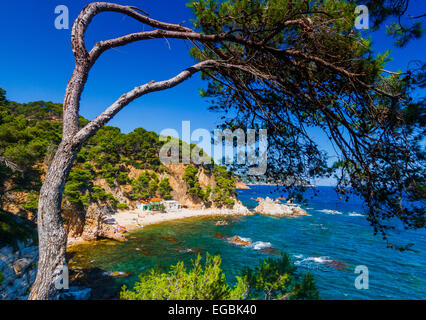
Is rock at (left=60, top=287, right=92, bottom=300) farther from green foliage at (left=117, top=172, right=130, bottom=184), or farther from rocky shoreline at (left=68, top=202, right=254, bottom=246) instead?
green foliage at (left=117, top=172, right=130, bottom=184)

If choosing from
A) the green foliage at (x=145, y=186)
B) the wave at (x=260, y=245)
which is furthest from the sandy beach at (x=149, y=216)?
the wave at (x=260, y=245)

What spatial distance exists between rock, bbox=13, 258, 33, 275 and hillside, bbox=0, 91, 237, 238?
6.88 meters

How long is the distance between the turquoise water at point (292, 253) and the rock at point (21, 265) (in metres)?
4.07

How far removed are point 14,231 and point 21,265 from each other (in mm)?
1675

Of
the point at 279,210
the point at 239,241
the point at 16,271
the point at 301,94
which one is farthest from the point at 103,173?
the point at 301,94

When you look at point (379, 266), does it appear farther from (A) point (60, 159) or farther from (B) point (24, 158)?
(B) point (24, 158)

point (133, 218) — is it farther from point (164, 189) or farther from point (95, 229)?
point (164, 189)

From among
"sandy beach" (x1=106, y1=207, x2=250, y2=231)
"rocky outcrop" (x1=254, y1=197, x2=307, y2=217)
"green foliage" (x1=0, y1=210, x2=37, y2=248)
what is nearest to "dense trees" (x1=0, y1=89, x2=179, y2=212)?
"green foliage" (x1=0, y1=210, x2=37, y2=248)

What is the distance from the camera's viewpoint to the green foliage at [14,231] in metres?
8.24

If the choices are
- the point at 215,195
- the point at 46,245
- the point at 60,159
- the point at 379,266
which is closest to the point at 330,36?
the point at 60,159

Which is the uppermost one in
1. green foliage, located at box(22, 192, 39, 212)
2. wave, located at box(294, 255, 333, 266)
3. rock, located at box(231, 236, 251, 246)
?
green foliage, located at box(22, 192, 39, 212)

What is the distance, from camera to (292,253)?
18.2 meters

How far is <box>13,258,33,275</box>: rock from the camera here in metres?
7.96
